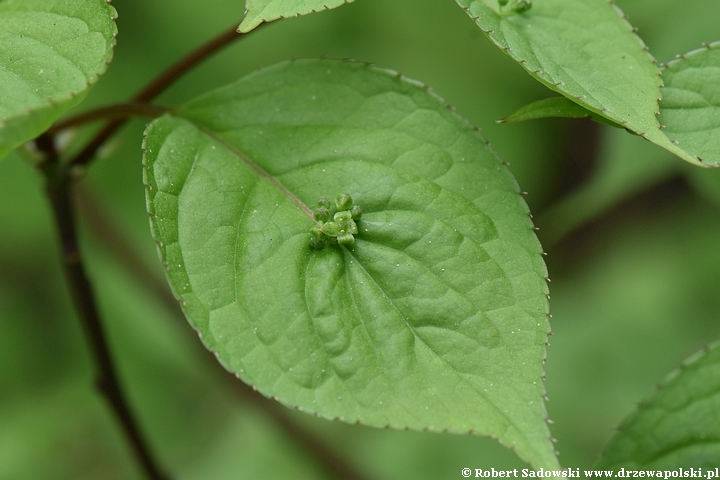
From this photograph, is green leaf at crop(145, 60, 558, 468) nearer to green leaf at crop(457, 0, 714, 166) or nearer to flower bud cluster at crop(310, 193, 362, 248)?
flower bud cluster at crop(310, 193, 362, 248)

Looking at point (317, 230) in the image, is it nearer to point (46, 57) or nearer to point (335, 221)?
point (335, 221)

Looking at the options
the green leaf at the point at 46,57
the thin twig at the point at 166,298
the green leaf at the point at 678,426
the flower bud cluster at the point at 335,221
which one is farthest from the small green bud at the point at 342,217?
the thin twig at the point at 166,298

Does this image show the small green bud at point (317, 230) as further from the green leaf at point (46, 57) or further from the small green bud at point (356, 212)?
the green leaf at point (46, 57)

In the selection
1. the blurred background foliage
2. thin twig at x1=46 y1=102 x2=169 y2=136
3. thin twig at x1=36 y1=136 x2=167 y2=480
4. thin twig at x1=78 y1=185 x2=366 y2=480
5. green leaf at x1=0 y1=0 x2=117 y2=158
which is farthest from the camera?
the blurred background foliage

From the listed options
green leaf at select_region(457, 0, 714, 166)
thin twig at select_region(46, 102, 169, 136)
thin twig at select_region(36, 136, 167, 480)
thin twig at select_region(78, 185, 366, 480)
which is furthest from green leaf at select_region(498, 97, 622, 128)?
thin twig at select_region(78, 185, 366, 480)

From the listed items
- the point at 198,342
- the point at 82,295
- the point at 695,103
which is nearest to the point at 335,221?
the point at 695,103
